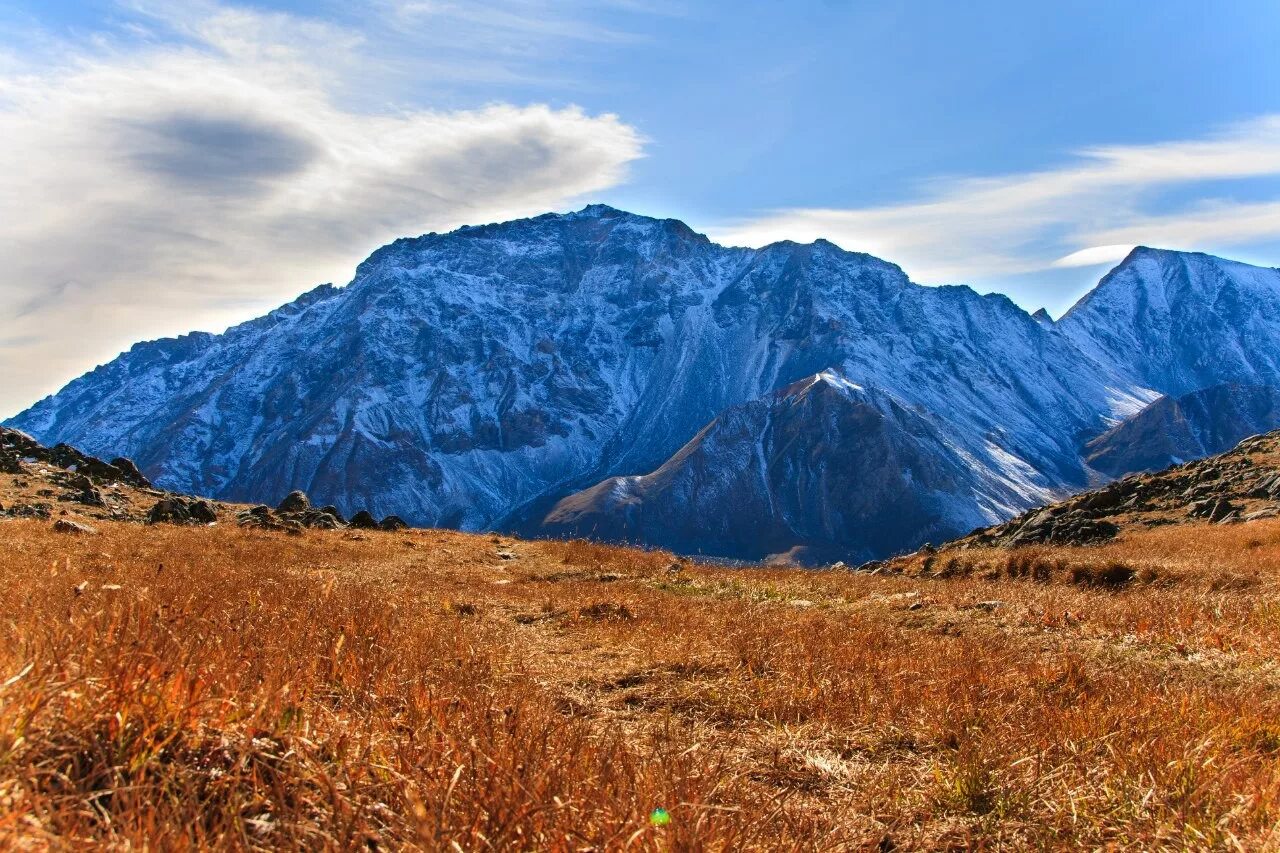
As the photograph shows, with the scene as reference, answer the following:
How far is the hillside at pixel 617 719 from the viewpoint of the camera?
351 centimetres

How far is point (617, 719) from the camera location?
7.34 meters

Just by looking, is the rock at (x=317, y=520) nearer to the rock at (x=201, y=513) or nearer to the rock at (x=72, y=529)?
the rock at (x=201, y=513)

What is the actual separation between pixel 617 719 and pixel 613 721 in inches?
8.9

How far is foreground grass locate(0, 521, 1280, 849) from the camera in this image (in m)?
3.50

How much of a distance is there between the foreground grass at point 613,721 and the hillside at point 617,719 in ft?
0.09

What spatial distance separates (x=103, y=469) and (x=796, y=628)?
42.0m

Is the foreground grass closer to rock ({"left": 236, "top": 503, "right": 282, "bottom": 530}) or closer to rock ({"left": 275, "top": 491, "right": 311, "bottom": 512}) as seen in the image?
rock ({"left": 236, "top": 503, "right": 282, "bottom": 530})

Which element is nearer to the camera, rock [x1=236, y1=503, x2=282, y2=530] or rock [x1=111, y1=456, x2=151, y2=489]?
rock [x1=236, y1=503, x2=282, y2=530]

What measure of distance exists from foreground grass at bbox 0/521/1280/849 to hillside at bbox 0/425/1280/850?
0.03 m

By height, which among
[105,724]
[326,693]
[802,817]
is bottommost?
[802,817]

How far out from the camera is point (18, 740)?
3195 millimetres

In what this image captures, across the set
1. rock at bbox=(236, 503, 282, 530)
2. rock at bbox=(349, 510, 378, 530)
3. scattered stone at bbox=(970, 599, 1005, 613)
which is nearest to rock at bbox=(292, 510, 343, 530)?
rock at bbox=(349, 510, 378, 530)

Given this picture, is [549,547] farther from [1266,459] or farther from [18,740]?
[1266,459]

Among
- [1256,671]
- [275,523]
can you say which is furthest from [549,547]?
[1256,671]
